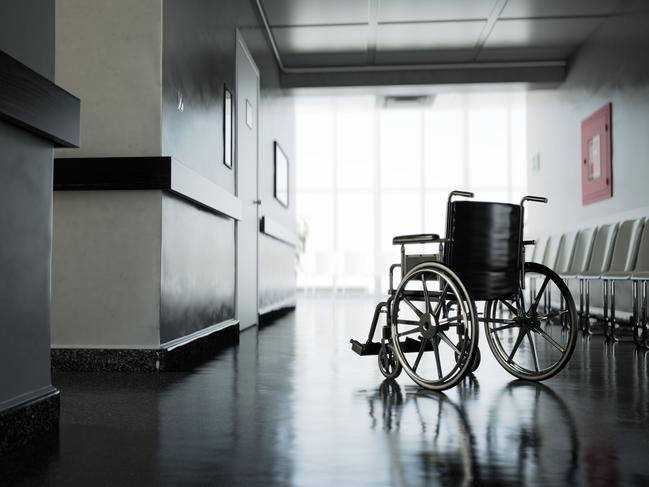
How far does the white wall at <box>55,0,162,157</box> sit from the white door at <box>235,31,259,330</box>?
1832 mm

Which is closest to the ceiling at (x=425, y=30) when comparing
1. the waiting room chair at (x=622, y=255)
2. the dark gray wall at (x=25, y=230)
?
the waiting room chair at (x=622, y=255)

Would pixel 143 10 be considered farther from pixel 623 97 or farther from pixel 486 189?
pixel 486 189

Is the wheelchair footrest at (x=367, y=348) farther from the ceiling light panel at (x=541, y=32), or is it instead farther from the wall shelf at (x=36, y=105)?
the ceiling light panel at (x=541, y=32)

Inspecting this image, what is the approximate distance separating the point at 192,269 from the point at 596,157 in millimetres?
4852

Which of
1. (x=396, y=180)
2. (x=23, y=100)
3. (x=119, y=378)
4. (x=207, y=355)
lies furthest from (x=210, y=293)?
(x=396, y=180)

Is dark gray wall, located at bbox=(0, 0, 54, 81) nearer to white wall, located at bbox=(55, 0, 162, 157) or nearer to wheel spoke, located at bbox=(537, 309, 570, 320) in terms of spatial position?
white wall, located at bbox=(55, 0, 162, 157)

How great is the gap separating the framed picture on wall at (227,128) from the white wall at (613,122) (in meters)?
3.55

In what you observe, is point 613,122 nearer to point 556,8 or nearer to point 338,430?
point 556,8

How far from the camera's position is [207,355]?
3.88 m

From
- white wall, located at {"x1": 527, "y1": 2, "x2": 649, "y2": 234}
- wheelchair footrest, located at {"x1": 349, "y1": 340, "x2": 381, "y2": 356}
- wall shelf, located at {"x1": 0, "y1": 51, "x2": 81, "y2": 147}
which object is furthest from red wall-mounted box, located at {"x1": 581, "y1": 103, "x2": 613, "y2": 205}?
wall shelf, located at {"x1": 0, "y1": 51, "x2": 81, "y2": 147}

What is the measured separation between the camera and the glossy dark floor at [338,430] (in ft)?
5.33

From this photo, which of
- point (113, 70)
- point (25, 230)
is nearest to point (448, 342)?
point (25, 230)

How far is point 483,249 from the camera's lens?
2.87 m

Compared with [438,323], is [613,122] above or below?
above
